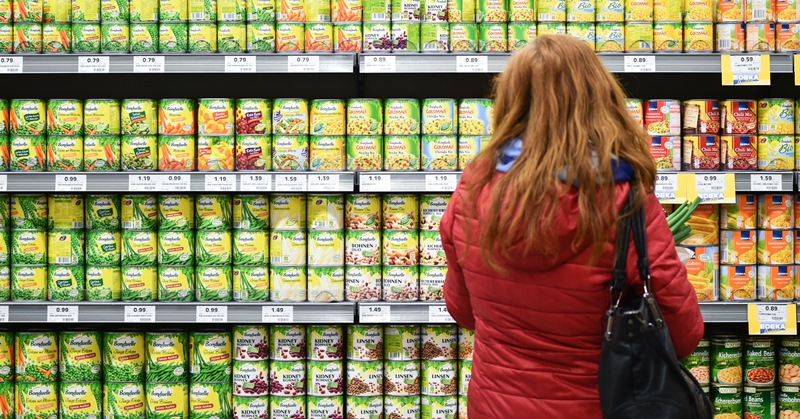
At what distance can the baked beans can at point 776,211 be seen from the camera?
7.59 feet

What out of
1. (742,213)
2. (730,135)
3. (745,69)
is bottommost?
(742,213)

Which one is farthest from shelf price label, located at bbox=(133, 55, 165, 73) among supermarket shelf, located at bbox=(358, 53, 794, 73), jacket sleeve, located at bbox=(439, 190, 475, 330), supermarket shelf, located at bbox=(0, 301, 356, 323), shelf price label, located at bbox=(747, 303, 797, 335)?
shelf price label, located at bbox=(747, 303, 797, 335)

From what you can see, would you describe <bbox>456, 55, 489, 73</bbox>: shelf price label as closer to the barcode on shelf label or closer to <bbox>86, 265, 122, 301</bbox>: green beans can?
the barcode on shelf label

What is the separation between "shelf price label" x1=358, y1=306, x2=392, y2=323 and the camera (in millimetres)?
2262

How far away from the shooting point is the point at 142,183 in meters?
2.27

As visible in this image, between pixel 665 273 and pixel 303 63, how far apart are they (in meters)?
1.36

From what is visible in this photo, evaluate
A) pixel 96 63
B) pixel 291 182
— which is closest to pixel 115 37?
pixel 96 63

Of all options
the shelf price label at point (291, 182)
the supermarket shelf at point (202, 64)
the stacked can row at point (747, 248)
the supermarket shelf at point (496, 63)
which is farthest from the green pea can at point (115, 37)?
the stacked can row at point (747, 248)

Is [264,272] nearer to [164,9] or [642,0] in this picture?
[164,9]

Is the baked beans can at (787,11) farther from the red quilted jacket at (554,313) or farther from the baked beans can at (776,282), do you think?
the red quilted jacket at (554,313)

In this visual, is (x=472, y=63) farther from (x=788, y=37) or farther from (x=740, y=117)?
(x=788, y=37)

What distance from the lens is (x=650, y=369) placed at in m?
1.25

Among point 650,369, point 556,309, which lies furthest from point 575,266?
point 650,369

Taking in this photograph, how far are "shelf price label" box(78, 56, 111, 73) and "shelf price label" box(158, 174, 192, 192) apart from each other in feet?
1.23
